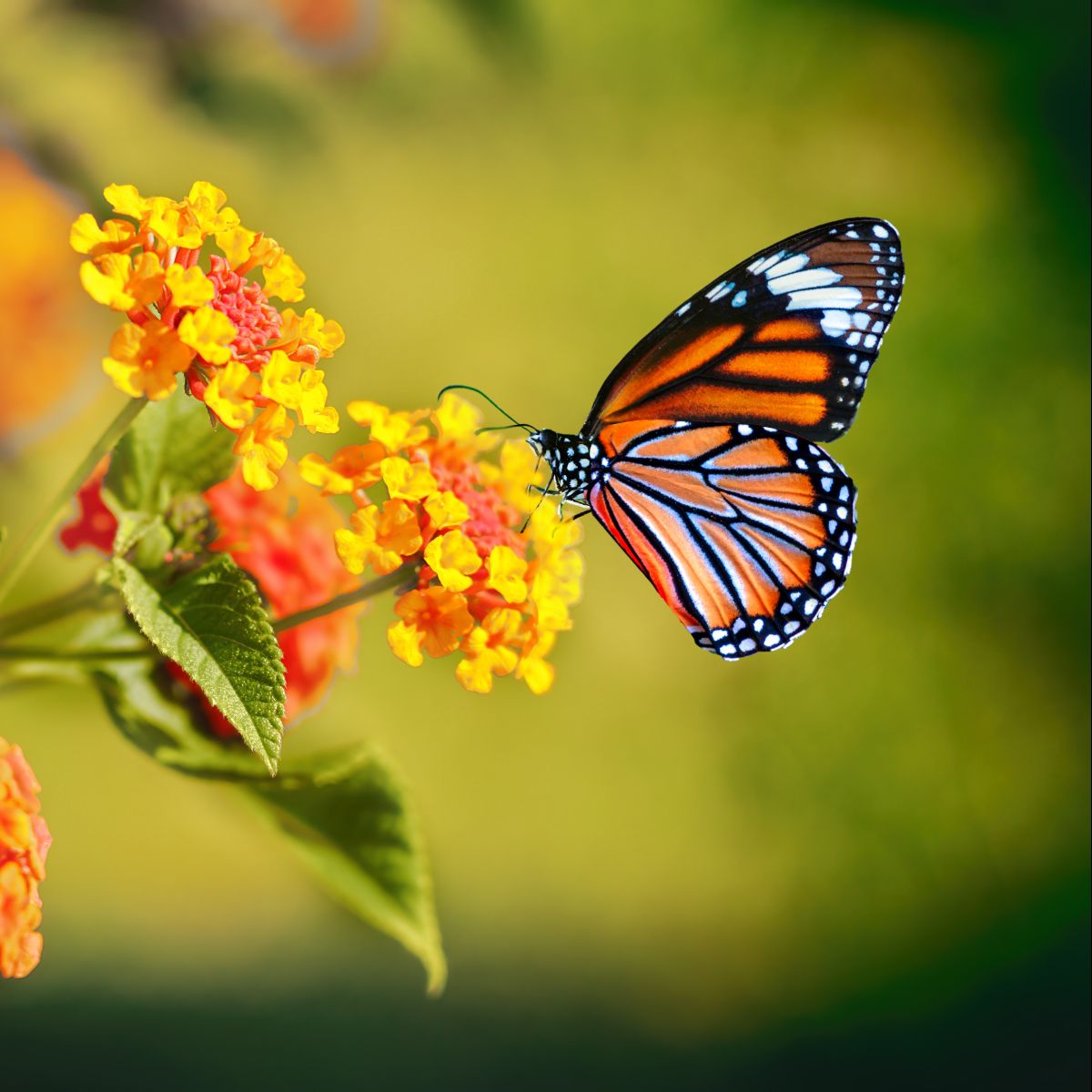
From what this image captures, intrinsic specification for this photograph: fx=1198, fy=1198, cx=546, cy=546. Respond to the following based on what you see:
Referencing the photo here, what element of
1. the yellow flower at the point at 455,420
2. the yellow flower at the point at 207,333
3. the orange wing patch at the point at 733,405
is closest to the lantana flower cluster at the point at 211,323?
the yellow flower at the point at 207,333

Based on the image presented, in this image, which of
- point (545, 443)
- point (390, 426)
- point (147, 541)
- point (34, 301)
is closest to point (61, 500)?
point (147, 541)

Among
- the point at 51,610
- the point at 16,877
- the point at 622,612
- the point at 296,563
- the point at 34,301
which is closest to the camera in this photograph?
the point at 16,877

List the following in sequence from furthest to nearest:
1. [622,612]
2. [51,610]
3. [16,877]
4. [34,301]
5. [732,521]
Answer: [622,612]
[34,301]
[732,521]
[51,610]
[16,877]

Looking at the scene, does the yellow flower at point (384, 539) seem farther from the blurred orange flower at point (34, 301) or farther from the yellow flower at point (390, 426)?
the blurred orange flower at point (34, 301)

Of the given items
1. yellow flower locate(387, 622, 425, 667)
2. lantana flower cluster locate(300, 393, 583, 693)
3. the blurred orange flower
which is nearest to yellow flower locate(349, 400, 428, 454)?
lantana flower cluster locate(300, 393, 583, 693)

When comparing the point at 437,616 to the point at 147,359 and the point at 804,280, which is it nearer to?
the point at 147,359

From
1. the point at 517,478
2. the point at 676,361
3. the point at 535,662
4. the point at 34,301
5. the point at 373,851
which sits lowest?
the point at 373,851
